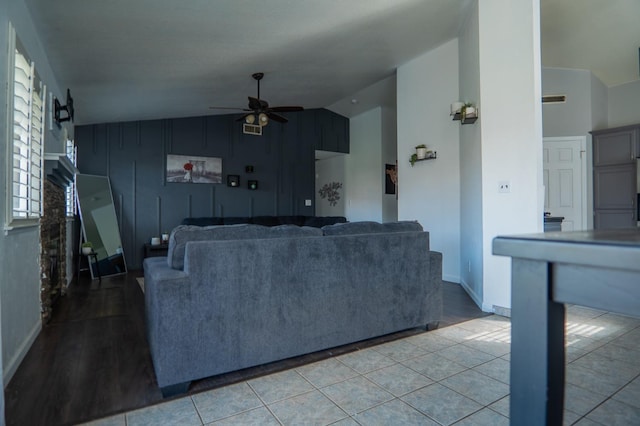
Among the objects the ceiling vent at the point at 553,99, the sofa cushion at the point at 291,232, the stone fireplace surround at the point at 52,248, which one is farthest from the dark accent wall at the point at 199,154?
the sofa cushion at the point at 291,232

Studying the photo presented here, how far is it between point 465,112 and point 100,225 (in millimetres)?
5380

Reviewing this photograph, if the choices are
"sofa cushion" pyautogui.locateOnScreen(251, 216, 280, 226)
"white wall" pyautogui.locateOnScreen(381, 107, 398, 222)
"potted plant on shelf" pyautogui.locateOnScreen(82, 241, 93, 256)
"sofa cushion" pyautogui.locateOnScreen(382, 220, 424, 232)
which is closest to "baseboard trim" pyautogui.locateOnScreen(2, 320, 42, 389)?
"potted plant on shelf" pyautogui.locateOnScreen(82, 241, 93, 256)

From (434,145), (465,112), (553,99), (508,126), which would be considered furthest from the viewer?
(553,99)

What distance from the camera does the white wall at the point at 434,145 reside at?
178 inches

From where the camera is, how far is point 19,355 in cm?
216

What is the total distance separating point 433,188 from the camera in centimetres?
479

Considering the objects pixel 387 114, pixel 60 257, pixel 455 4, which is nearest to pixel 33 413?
pixel 60 257

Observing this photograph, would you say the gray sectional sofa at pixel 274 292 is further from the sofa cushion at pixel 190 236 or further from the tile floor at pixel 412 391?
the tile floor at pixel 412 391

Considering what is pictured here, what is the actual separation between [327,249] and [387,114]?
19.0 ft

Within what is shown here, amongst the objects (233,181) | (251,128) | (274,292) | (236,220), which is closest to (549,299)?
(274,292)

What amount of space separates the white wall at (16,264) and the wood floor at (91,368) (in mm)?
136

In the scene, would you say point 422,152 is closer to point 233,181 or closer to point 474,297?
point 474,297

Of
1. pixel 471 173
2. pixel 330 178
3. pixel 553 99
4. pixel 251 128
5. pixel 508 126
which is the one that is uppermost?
pixel 553 99

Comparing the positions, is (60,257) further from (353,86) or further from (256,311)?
(353,86)
